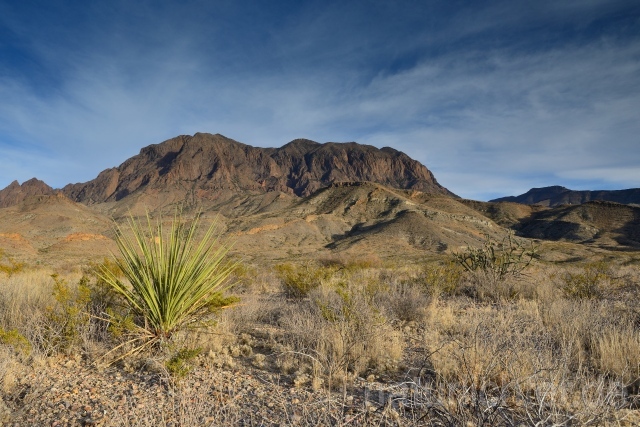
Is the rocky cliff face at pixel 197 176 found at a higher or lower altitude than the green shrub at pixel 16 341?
higher

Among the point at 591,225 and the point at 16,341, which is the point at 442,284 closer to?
the point at 16,341

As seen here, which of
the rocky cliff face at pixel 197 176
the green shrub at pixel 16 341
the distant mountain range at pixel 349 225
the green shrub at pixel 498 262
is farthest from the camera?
the rocky cliff face at pixel 197 176

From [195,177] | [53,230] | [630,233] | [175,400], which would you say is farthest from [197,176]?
[175,400]

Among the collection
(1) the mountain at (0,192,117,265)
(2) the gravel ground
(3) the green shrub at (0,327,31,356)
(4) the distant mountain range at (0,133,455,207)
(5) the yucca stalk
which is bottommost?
(2) the gravel ground

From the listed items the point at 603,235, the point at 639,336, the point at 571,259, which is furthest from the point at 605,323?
the point at 603,235

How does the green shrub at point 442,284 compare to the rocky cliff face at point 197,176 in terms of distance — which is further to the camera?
the rocky cliff face at point 197,176

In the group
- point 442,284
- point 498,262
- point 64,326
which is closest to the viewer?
point 64,326

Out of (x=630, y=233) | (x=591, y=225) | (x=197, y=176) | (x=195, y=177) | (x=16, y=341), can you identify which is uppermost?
(x=197, y=176)

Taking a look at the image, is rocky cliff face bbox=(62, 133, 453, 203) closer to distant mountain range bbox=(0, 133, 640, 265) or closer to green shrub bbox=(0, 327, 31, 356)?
distant mountain range bbox=(0, 133, 640, 265)

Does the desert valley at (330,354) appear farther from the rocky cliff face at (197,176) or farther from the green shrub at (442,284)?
the rocky cliff face at (197,176)

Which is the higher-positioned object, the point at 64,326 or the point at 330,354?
the point at 64,326

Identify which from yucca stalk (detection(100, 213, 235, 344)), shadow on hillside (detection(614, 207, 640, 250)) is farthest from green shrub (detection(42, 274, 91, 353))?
shadow on hillside (detection(614, 207, 640, 250))

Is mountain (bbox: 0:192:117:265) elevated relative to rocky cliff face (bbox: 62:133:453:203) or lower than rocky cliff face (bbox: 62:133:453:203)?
lower

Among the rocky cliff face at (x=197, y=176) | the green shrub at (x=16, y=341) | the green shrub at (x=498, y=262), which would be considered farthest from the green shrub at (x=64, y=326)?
the rocky cliff face at (x=197, y=176)
